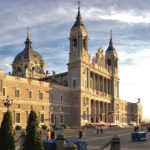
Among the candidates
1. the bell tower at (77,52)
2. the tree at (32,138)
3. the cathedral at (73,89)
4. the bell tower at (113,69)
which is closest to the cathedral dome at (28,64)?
the cathedral at (73,89)

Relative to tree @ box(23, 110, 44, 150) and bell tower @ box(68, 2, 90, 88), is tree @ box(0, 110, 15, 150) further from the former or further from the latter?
bell tower @ box(68, 2, 90, 88)

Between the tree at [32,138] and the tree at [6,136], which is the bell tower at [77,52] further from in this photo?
the tree at [32,138]

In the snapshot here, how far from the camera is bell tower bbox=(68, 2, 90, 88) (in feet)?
239

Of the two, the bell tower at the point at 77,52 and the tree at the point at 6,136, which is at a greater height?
the bell tower at the point at 77,52

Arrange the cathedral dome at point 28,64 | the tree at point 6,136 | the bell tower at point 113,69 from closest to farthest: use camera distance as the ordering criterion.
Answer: the tree at point 6,136, the bell tower at point 113,69, the cathedral dome at point 28,64

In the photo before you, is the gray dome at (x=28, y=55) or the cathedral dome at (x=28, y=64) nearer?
the cathedral dome at (x=28, y=64)

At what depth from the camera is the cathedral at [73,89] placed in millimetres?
56219

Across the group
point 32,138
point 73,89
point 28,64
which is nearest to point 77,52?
point 73,89

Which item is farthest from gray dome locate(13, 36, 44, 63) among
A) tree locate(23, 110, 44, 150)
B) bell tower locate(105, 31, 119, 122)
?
tree locate(23, 110, 44, 150)

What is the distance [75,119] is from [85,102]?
574 centimetres

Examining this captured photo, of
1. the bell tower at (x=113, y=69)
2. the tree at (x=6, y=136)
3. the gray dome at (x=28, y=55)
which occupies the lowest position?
the tree at (x=6, y=136)

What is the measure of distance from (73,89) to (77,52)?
1089cm

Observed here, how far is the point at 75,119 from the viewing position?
7081 cm

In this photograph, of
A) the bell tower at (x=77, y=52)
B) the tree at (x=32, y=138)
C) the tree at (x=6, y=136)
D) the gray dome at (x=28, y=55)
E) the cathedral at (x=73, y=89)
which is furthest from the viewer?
the gray dome at (x=28, y=55)
